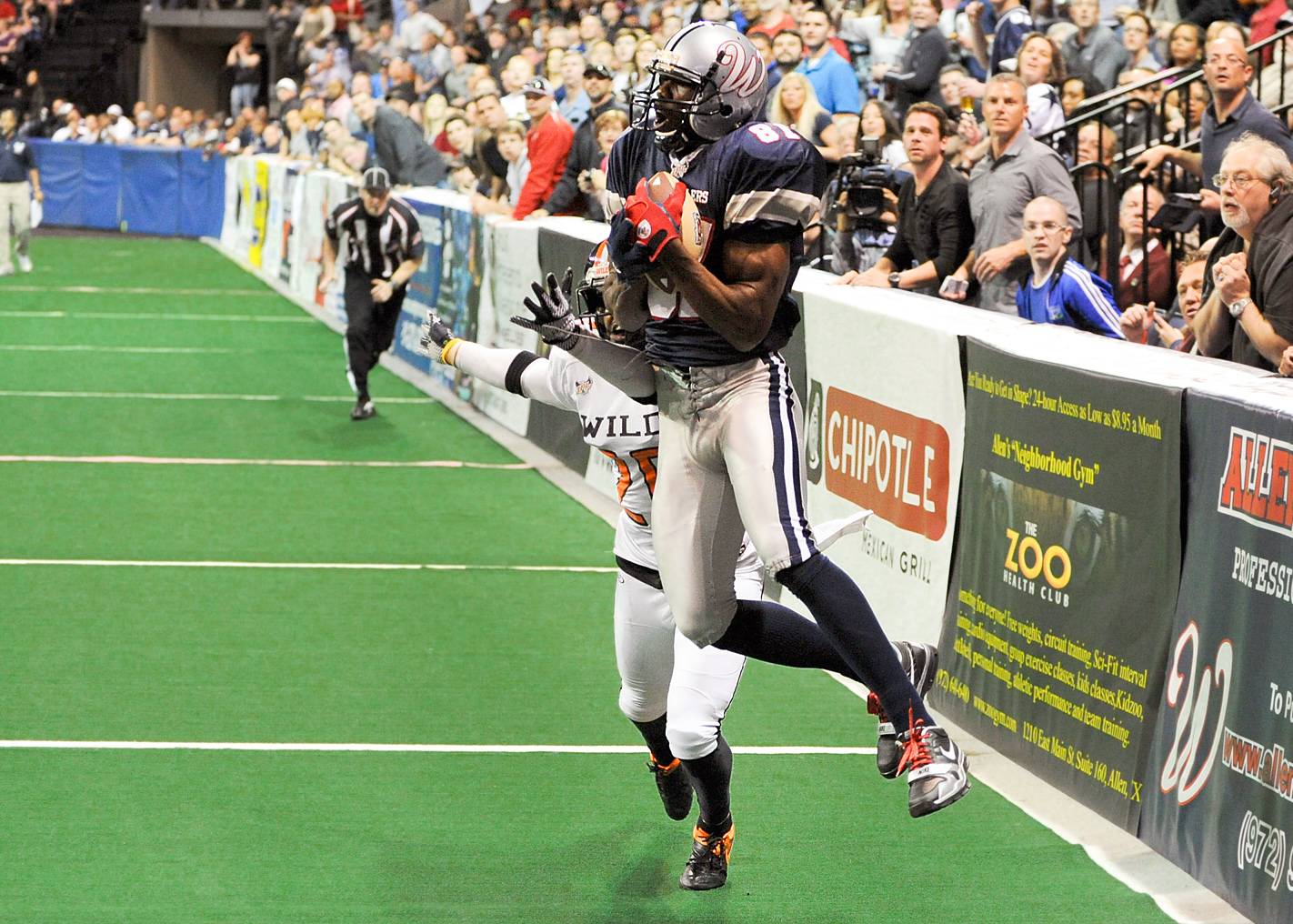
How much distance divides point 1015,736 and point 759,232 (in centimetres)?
284

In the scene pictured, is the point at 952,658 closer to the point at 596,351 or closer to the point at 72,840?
the point at 596,351

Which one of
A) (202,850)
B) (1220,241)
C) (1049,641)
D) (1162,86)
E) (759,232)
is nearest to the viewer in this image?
(759,232)

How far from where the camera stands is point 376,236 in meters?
15.3

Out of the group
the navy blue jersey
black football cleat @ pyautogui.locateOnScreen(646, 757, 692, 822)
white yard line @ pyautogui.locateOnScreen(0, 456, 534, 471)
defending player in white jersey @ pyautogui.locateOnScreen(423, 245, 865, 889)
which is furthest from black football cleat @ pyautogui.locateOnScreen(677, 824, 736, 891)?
white yard line @ pyautogui.locateOnScreen(0, 456, 534, 471)

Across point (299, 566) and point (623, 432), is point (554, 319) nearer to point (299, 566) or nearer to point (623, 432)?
point (623, 432)

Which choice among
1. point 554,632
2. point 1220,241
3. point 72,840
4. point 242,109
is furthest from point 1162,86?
point 242,109

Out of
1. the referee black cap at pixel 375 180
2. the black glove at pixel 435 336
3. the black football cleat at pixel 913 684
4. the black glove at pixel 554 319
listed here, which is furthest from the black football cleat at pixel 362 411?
the black glove at pixel 554 319

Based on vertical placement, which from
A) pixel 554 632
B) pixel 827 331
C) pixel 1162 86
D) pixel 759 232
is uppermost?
pixel 1162 86

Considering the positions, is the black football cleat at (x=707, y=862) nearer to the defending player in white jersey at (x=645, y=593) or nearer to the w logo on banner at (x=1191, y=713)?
the defending player in white jersey at (x=645, y=593)

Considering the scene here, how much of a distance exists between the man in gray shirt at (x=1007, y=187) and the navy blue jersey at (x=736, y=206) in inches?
167

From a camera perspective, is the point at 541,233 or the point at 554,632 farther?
the point at 541,233

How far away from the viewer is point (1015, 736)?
22.3 feet

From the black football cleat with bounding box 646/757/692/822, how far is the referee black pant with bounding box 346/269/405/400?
951cm

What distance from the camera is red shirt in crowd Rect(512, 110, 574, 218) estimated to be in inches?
573
